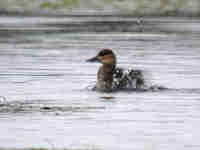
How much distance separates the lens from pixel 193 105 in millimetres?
16812

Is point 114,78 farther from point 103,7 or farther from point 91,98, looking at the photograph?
point 103,7

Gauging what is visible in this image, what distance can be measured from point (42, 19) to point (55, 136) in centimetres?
4166

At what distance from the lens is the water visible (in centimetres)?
1316

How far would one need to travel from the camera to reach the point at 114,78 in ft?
64.8

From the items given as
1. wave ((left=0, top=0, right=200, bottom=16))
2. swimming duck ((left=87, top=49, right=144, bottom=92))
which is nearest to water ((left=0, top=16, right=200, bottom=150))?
swimming duck ((left=87, top=49, right=144, bottom=92))

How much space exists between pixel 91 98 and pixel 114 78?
1808mm

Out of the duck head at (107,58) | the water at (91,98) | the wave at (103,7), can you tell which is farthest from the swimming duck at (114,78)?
the wave at (103,7)

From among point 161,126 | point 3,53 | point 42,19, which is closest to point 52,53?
point 3,53

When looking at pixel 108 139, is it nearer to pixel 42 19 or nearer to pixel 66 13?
pixel 42 19

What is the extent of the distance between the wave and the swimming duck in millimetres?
40819

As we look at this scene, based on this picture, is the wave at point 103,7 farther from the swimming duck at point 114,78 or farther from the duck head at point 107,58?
the swimming duck at point 114,78

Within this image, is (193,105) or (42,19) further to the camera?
(42,19)

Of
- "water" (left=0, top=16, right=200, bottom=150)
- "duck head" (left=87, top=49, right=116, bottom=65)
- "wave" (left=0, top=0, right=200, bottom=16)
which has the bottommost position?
"water" (left=0, top=16, right=200, bottom=150)

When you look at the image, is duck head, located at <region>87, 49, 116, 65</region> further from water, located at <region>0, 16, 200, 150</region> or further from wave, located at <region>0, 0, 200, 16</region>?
wave, located at <region>0, 0, 200, 16</region>
